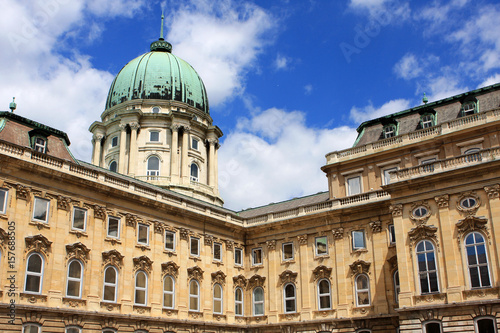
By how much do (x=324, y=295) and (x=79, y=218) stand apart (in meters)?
20.3

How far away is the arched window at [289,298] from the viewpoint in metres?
46.5

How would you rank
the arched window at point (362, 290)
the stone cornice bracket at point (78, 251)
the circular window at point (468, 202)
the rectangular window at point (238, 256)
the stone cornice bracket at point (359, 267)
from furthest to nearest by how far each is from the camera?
1. the rectangular window at point (238, 256)
2. the stone cornice bracket at point (359, 267)
3. the arched window at point (362, 290)
4. the stone cornice bracket at point (78, 251)
5. the circular window at point (468, 202)

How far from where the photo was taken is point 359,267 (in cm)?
4372

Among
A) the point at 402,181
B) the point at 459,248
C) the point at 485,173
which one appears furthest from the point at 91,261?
the point at 485,173

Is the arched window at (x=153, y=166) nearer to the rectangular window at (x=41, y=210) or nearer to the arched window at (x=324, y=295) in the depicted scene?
the arched window at (x=324, y=295)

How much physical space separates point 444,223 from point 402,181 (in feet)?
13.0

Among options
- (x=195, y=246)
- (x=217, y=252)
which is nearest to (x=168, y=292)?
(x=195, y=246)

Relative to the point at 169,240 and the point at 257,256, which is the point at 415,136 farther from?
the point at 169,240

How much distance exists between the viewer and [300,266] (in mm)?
46844

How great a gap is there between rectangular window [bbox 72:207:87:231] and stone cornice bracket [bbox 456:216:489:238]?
25027 millimetres

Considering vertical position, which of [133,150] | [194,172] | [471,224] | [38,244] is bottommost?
[38,244]

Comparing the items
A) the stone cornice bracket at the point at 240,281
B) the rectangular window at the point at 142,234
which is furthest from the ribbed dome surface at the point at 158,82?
the rectangular window at the point at 142,234

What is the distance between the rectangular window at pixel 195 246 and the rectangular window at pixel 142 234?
15.7ft

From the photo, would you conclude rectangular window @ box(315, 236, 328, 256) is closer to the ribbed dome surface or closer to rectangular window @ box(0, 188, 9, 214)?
rectangular window @ box(0, 188, 9, 214)
